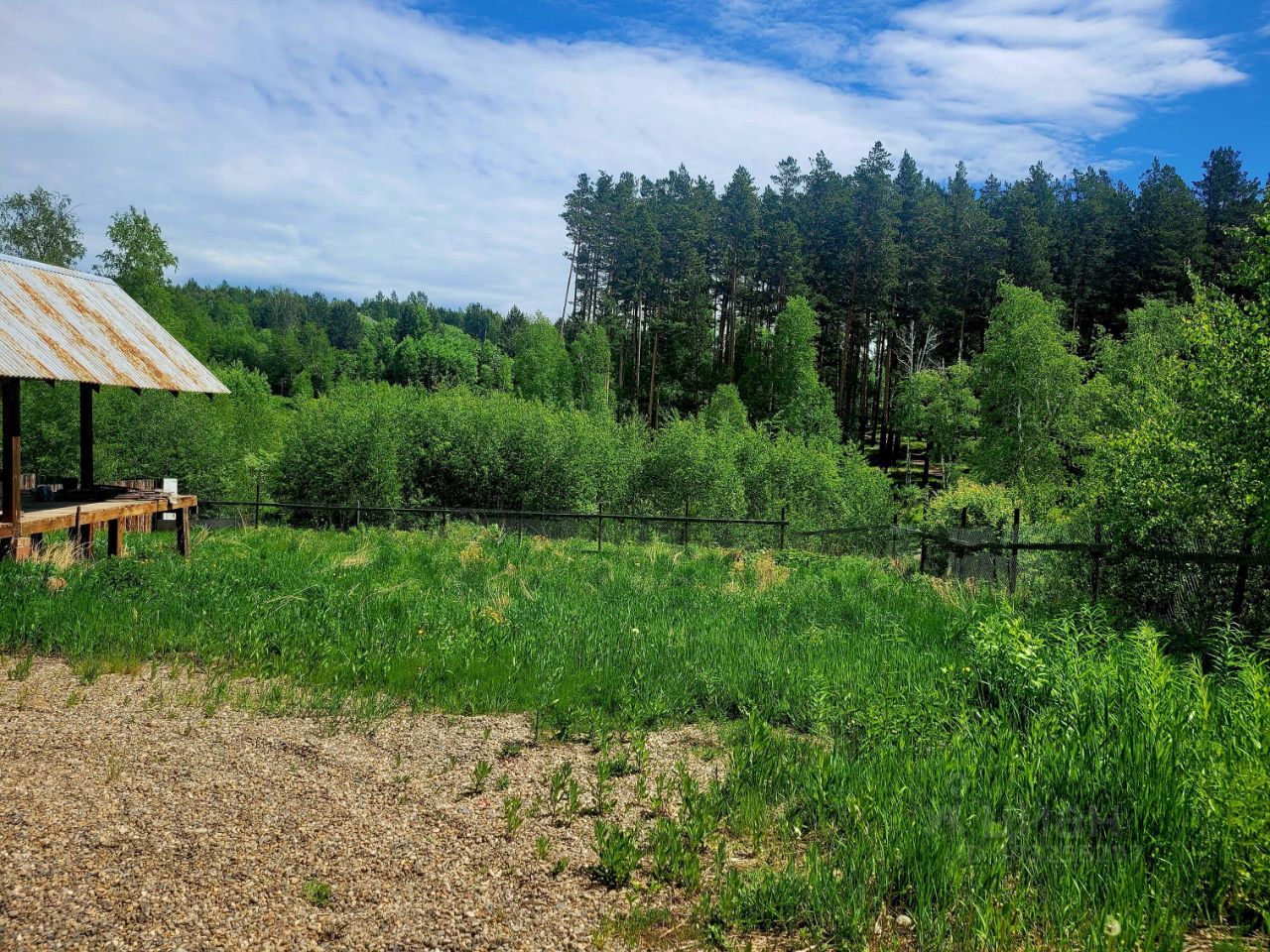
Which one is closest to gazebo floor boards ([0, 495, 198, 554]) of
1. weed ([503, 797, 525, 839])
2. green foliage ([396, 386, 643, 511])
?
weed ([503, 797, 525, 839])

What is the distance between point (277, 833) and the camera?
4.23 m

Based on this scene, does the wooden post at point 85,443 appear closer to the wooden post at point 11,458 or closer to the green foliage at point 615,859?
the wooden post at point 11,458

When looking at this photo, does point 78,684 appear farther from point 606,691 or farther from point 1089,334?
point 1089,334

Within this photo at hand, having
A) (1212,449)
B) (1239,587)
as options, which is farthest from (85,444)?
(1212,449)

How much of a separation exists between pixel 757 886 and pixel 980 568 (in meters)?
12.7

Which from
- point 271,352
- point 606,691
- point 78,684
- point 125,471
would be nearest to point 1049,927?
point 606,691

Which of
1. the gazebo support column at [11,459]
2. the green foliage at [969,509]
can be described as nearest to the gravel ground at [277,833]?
the gazebo support column at [11,459]

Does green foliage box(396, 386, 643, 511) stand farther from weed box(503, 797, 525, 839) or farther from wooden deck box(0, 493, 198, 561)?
weed box(503, 797, 525, 839)

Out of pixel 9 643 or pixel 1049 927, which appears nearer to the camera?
pixel 1049 927

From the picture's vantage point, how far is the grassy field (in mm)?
3486

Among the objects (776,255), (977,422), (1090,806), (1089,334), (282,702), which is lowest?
(282,702)

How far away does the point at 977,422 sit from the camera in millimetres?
39812

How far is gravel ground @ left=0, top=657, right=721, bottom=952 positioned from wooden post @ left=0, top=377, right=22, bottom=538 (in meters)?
5.04

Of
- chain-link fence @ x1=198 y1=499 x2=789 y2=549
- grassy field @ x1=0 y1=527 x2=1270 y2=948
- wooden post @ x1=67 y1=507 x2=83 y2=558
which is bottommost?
chain-link fence @ x1=198 y1=499 x2=789 y2=549
